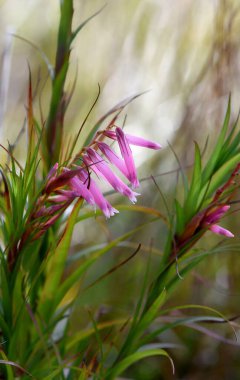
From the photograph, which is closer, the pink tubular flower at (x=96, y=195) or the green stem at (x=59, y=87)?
the pink tubular flower at (x=96, y=195)

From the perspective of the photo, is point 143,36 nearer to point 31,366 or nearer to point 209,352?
point 209,352

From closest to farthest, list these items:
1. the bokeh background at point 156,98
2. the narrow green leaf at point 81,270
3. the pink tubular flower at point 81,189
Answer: the pink tubular flower at point 81,189 < the narrow green leaf at point 81,270 < the bokeh background at point 156,98

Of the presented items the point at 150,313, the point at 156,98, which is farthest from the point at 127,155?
the point at 156,98

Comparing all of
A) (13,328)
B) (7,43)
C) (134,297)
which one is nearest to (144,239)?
(134,297)

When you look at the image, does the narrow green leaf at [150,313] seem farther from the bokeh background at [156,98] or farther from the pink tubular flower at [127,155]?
the bokeh background at [156,98]

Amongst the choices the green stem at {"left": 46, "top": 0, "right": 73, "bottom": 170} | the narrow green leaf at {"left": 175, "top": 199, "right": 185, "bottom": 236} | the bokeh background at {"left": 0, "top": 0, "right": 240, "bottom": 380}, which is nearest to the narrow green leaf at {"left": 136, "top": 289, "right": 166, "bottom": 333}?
the narrow green leaf at {"left": 175, "top": 199, "right": 185, "bottom": 236}

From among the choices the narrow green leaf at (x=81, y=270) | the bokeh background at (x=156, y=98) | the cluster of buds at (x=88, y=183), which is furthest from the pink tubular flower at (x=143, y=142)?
the bokeh background at (x=156, y=98)

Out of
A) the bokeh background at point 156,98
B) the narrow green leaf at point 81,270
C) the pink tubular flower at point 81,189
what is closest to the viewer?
the pink tubular flower at point 81,189
